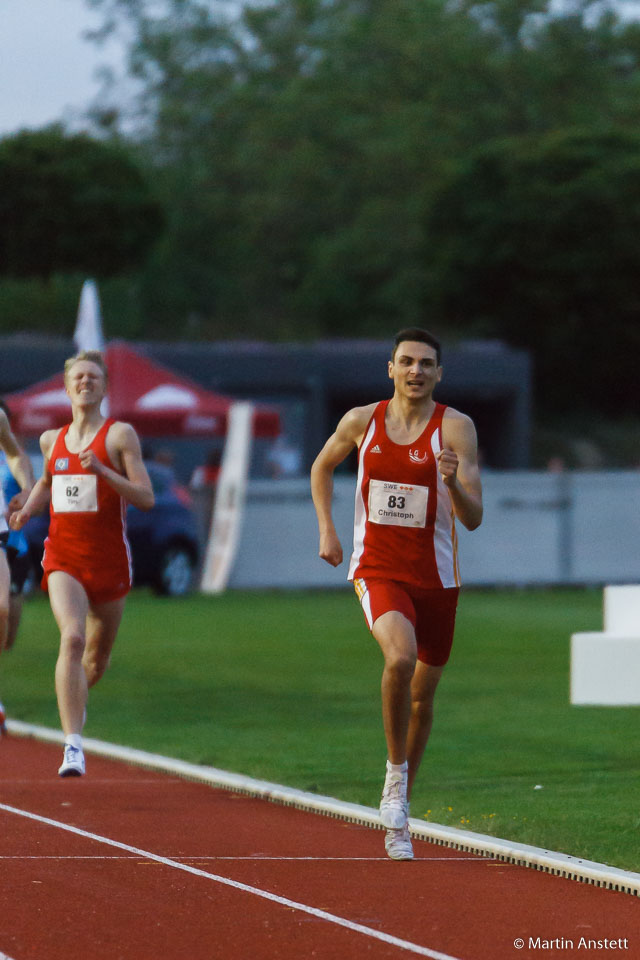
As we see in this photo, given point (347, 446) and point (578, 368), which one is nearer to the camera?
point (347, 446)

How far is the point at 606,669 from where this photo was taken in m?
12.5

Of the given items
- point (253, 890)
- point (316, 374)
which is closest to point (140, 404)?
point (253, 890)

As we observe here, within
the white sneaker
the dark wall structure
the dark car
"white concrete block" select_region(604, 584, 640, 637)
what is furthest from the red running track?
the dark wall structure

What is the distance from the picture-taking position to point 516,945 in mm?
5980

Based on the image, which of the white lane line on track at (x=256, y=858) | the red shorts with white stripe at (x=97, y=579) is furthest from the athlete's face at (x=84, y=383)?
the white lane line on track at (x=256, y=858)

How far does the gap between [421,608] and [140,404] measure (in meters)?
19.1

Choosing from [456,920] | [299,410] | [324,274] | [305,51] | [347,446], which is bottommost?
[456,920]

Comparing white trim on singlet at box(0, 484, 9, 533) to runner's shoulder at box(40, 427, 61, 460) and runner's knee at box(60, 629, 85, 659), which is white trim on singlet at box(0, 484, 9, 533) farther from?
runner's knee at box(60, 629, 85, 659)

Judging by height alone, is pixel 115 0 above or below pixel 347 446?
above

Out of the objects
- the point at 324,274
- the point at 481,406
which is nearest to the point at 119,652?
the point at 481,406

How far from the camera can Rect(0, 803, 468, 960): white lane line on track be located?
5.96 meters

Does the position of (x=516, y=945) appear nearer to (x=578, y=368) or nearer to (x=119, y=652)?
(x=119, y=652)

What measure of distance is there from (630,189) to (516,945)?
226ft

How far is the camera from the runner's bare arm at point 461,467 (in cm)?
743
